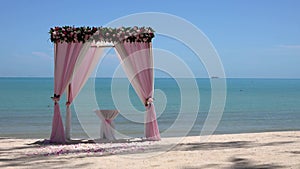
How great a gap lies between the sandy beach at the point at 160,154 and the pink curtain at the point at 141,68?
799 mm

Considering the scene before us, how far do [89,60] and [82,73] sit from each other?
387mm

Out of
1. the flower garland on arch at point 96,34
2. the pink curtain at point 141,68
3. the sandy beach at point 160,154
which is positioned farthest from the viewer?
the pink curtain at point 141,68

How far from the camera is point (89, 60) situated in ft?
33.9

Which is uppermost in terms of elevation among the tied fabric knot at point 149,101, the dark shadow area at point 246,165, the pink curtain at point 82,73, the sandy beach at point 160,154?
the pink curtain at point 82,73

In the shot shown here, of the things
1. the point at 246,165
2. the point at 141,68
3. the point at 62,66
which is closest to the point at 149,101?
the point at 141,68

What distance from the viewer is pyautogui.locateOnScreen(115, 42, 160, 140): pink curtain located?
9.83m

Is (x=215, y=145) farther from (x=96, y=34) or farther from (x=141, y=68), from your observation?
(x=96, y=34)

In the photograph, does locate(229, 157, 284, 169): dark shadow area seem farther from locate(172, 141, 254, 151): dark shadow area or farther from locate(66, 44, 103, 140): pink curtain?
locate(66, 44, 103, 140): pink curtain

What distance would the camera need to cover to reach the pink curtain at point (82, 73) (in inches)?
390

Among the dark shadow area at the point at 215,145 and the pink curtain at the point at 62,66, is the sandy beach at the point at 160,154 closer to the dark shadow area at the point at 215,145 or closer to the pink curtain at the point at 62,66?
the dark shadow area at the point at 215,145

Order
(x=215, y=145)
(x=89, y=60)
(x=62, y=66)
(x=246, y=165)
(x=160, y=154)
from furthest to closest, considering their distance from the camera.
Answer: (x=89, y=60)
(x=62, y=66)
(x=215, y=145)
(x=160, y=154)
(x=246, y=165)

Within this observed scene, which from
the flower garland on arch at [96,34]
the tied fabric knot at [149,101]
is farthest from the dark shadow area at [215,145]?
the flower garland on arch at [96,34]

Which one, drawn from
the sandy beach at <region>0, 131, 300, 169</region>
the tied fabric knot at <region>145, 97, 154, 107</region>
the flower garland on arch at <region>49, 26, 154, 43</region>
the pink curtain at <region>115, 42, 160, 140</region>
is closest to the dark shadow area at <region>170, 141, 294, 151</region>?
the sandy beach at <region>0, 131, 300, 169</region>

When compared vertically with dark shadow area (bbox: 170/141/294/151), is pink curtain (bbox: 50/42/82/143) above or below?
above
